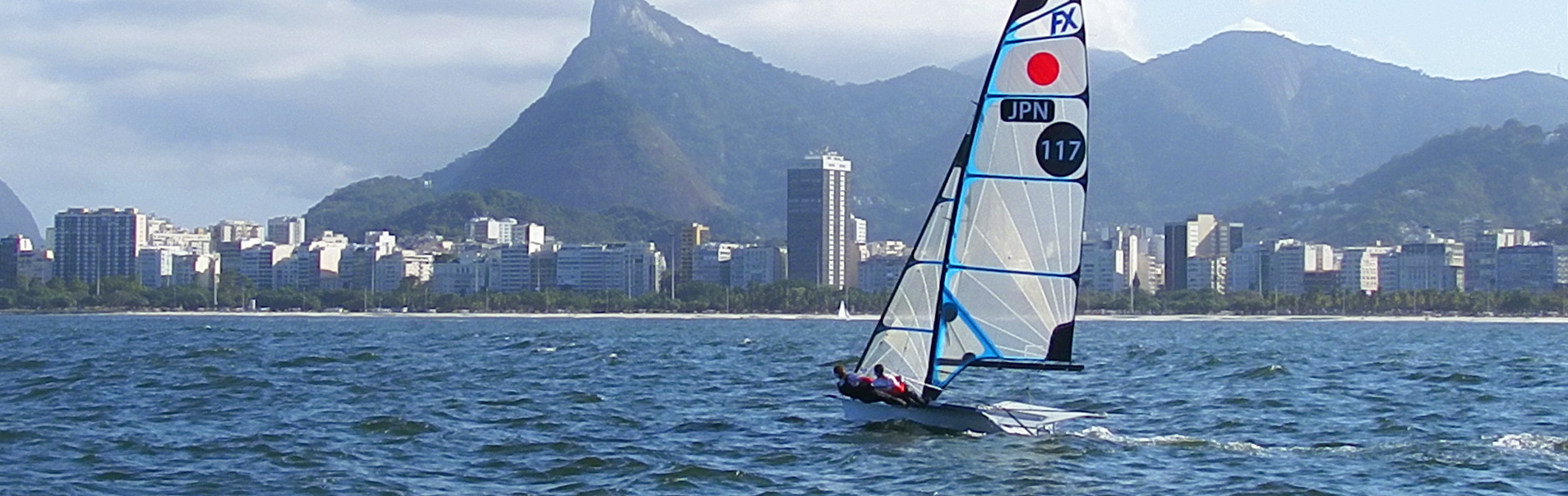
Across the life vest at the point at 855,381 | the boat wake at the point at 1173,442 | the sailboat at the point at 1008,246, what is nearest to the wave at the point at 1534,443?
the boat wake at the point at 1173,442

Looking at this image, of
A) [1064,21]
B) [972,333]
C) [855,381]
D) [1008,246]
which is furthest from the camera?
[855,381]

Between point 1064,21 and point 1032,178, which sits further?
point 1032,178

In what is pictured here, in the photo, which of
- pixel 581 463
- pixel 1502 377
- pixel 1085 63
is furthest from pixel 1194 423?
pixel 1502 377

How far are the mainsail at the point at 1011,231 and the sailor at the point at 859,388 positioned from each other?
0.74 metres

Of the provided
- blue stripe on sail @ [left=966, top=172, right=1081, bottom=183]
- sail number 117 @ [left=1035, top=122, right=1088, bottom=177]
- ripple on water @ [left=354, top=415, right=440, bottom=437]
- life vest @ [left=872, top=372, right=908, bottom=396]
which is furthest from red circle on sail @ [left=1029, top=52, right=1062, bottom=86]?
ripple on water @ [left=354, top=415, right=440, bottom=437]

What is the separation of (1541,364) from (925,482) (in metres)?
42.3

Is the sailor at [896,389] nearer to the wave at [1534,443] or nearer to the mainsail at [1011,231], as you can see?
Answer: the mainsail at [1011,231]

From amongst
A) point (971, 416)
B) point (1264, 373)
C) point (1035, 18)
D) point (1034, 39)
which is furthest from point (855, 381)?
point (1264, 373)

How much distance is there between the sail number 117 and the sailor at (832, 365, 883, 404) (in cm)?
437

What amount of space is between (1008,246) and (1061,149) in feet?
5.77

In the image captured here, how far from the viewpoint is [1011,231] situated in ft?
99.1

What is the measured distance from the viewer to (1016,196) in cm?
3005

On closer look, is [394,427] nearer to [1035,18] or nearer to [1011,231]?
[1011,231]

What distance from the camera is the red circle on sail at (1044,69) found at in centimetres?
2932
